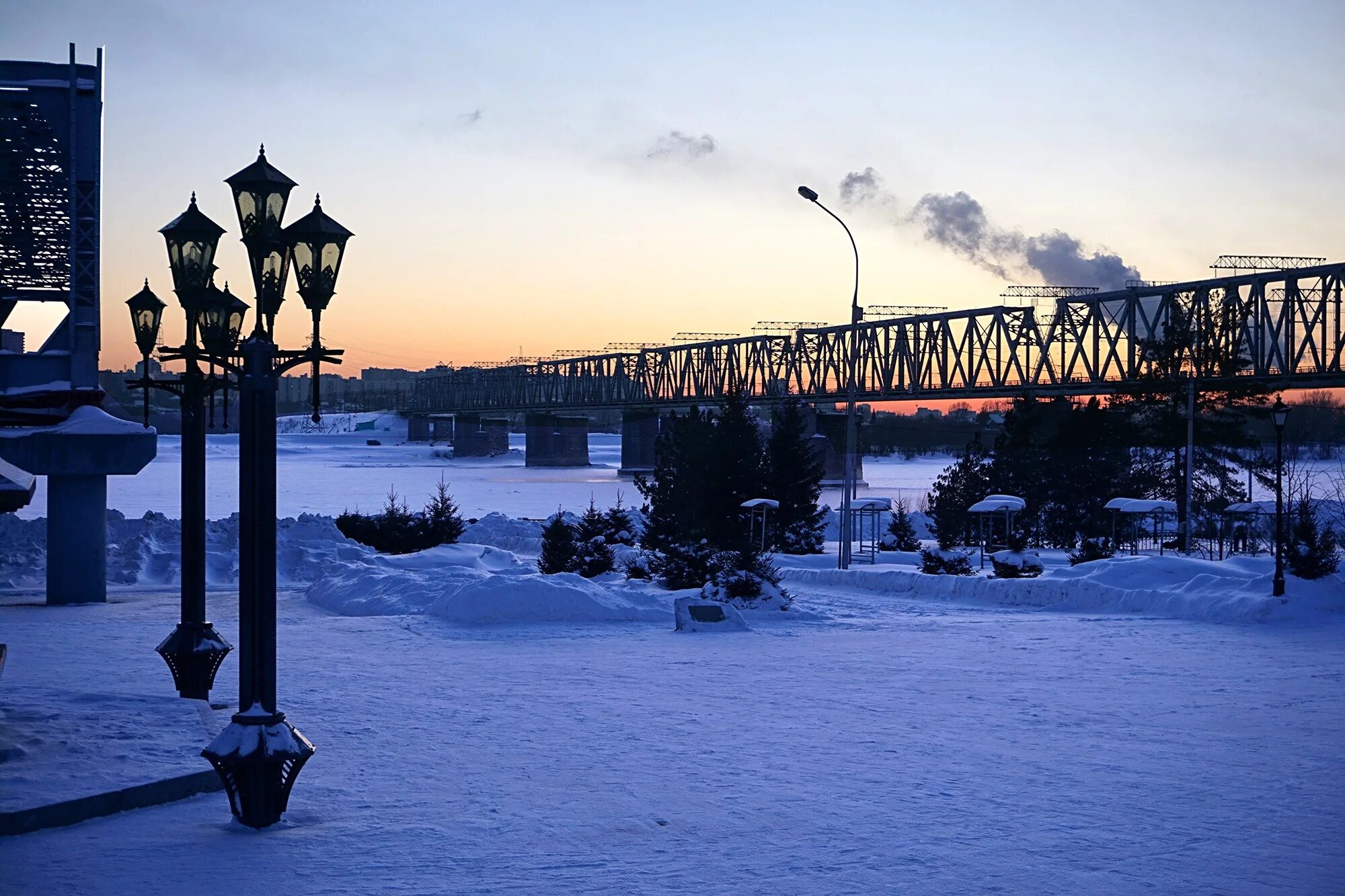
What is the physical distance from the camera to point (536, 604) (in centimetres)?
2062

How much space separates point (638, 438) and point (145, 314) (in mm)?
93294

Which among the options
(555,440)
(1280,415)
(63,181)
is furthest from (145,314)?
→ (555,440)

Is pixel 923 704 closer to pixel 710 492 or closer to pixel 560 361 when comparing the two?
pixel 710 492

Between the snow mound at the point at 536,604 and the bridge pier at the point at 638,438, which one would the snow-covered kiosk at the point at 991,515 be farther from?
the bridge pier at the point at 638,438

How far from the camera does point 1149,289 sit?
62.3m

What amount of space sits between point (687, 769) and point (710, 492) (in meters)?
31.0

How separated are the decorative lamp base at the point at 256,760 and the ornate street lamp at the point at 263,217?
2.75 m

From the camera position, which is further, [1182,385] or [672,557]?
[1182,385]

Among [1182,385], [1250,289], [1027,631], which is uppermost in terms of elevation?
[1250,289]

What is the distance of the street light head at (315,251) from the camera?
8.73m

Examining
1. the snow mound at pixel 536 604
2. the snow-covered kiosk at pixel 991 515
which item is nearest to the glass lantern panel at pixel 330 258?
the snow mound at pixel 536 604

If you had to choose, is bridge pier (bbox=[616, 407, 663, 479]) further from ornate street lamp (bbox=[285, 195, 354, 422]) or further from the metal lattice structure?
ornate street lamp (bbox=[285, 195, 354, 422])

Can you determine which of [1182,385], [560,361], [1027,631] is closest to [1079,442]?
[1182,385]

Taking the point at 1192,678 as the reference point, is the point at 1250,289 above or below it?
above
